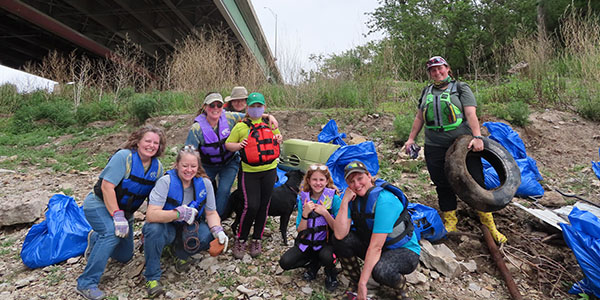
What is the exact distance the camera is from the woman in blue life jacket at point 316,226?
2.52 m

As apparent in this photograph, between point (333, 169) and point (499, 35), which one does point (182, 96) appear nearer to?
point (333, 169)

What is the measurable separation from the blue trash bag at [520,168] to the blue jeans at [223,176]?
2973mm

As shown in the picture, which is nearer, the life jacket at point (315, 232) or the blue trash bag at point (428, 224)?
the life jacket at point (315, 232)

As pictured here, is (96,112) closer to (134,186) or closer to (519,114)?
(134,186)

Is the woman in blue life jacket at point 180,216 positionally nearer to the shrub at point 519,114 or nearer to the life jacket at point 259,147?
the life jacket at point 259,147

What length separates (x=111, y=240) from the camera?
247cm

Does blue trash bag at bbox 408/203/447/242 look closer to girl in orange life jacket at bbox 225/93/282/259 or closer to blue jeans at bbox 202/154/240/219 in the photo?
girl in orange life jacket at bbox 225/93/282/259

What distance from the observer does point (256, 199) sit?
291 centimetres

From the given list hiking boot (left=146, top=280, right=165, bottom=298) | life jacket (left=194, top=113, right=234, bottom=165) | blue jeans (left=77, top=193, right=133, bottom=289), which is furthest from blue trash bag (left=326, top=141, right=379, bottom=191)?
blue jeans (left=77, top=193, right=133, bottom=289)

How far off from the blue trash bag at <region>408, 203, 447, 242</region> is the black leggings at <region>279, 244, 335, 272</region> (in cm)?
101

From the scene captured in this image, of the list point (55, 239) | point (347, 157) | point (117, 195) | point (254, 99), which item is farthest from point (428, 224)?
point (55, 239)

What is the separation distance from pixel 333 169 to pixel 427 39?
14069 mm

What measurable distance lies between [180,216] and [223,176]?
83cm

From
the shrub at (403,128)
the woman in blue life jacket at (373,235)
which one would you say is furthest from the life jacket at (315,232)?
the shrub at (403,128)
